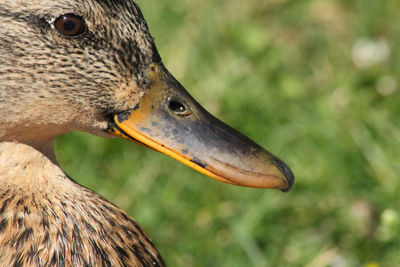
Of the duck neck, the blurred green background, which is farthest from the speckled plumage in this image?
the blurred green background

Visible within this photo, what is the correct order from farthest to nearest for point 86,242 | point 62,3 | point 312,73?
point 312,73 < point 86,242 < point 62,3

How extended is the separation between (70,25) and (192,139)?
46 centimetres

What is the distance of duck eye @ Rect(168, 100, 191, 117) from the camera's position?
6.53 feet

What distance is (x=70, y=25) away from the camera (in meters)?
1.84

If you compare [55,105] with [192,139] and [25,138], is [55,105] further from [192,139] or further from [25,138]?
[192,139]

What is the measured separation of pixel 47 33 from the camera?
1858mm

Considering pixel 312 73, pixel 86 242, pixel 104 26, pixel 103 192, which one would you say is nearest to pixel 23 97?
pixel 104 26

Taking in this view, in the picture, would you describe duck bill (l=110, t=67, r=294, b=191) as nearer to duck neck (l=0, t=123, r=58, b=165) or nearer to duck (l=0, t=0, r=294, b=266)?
duck (l=0, t=0, r=294, b=266)

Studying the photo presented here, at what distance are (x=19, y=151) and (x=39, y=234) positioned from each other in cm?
25

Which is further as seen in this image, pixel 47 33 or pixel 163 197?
pixel 163 197

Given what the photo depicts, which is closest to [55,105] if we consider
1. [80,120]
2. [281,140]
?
[80,120]

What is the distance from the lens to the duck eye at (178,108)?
199cm

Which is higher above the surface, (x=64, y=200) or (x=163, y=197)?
(x=163, y=197)

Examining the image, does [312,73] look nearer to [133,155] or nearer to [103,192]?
[133,155]
